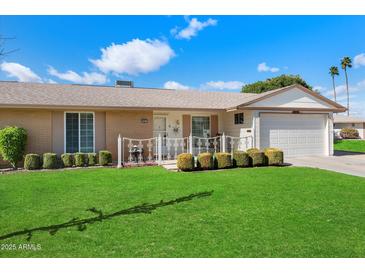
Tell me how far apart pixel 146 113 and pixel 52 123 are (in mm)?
4621

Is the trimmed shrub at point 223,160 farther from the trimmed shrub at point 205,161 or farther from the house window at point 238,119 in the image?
the house window at point 238,119

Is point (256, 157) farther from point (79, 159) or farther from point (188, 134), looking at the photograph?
point (79, 159)

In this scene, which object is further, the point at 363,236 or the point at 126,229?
the point at 126,229

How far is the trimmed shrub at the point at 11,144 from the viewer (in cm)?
1043

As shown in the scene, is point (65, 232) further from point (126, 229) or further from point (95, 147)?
point (95, 147)

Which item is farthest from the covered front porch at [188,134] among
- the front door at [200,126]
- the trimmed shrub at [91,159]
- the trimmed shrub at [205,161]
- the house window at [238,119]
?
the trimmed shrub at [205,161]

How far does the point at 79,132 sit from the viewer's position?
12.4 meters

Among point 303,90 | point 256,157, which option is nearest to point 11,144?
point 256,157

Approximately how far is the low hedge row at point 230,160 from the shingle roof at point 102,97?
13.6 ft

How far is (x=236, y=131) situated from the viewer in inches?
577

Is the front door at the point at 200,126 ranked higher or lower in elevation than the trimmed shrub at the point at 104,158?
higher

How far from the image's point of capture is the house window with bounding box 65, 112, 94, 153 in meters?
12.3
